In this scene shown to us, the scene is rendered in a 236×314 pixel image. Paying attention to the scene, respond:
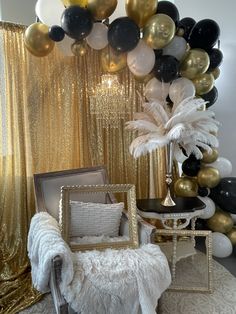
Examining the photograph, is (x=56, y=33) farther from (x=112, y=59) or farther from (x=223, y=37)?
(x=223, y=37)

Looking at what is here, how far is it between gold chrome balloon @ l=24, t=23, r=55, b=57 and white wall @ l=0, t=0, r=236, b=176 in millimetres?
1017

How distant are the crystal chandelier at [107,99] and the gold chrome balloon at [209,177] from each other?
0.89 meters

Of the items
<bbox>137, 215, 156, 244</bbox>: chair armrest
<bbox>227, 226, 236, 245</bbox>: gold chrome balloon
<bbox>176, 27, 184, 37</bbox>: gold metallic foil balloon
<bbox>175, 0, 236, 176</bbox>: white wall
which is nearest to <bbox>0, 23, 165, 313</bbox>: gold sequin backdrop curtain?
<bbox>176, 27, 184, 37</bbox>: gold metallic foil balloon

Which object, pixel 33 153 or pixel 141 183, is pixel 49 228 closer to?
pixel 33 153

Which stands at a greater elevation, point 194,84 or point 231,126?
point 194,84

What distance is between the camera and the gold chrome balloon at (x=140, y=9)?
6.43ft

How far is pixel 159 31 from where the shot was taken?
1.99m

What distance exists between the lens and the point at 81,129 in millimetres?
2457

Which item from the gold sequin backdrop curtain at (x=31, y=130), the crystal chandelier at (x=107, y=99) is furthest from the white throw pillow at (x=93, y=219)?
the crystal chandelier at (x=107, y=99)

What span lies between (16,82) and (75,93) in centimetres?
47

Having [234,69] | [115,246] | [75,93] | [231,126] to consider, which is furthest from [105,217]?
[234,69]

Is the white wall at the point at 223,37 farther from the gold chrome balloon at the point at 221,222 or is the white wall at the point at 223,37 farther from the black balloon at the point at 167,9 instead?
the black balloon at the point at 167,9

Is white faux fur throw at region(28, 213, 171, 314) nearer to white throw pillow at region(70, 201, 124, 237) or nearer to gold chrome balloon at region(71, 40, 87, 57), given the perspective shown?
white throw pillow at region(70, 201, 124, 237)

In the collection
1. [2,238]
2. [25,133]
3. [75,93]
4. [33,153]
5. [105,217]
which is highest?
[75,93]
